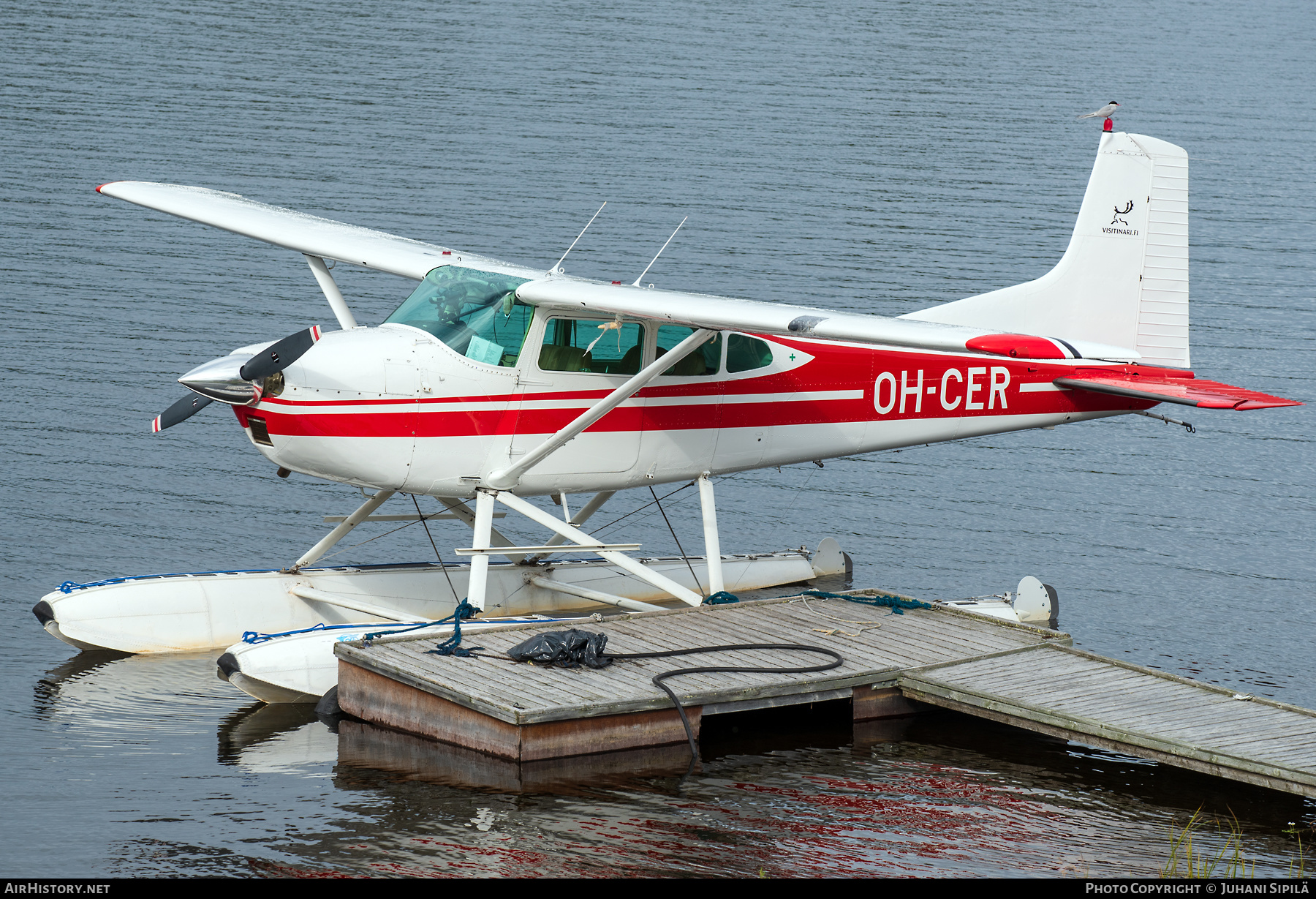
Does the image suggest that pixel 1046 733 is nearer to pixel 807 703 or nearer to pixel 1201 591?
pixel 807 703

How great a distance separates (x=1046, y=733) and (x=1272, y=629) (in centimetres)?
496

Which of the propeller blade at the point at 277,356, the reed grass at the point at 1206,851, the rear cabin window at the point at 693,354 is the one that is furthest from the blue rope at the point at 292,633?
the reed grass at the point at 1206,851

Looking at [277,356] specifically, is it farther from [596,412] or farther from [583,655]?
[583,655]

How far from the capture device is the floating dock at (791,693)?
30.3 ft

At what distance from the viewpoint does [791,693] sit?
32.7ft

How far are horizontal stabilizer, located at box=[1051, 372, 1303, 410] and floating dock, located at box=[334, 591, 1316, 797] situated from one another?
1864 mm

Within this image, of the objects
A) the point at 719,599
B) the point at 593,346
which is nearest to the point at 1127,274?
the point at 719,599

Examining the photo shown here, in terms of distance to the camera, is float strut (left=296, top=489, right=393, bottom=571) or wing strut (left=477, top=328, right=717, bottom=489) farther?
float strut (left=296, top=489, right=393, bottom=571)

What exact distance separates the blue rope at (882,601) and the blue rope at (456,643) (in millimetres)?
2824

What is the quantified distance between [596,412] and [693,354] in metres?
1.05

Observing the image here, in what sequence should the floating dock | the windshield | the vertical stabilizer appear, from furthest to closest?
the vertical stabilizer
the windshield
the floating dock

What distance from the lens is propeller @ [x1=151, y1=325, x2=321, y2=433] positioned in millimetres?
9906

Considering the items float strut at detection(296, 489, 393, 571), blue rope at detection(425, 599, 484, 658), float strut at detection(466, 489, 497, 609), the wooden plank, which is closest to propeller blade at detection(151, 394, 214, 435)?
float strut at detection(296, 489, 393, 571)

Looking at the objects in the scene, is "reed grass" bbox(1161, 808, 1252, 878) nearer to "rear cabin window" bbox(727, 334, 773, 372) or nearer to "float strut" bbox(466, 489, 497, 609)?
"rear cabin window" bbox(727, 334, 773, 372)
